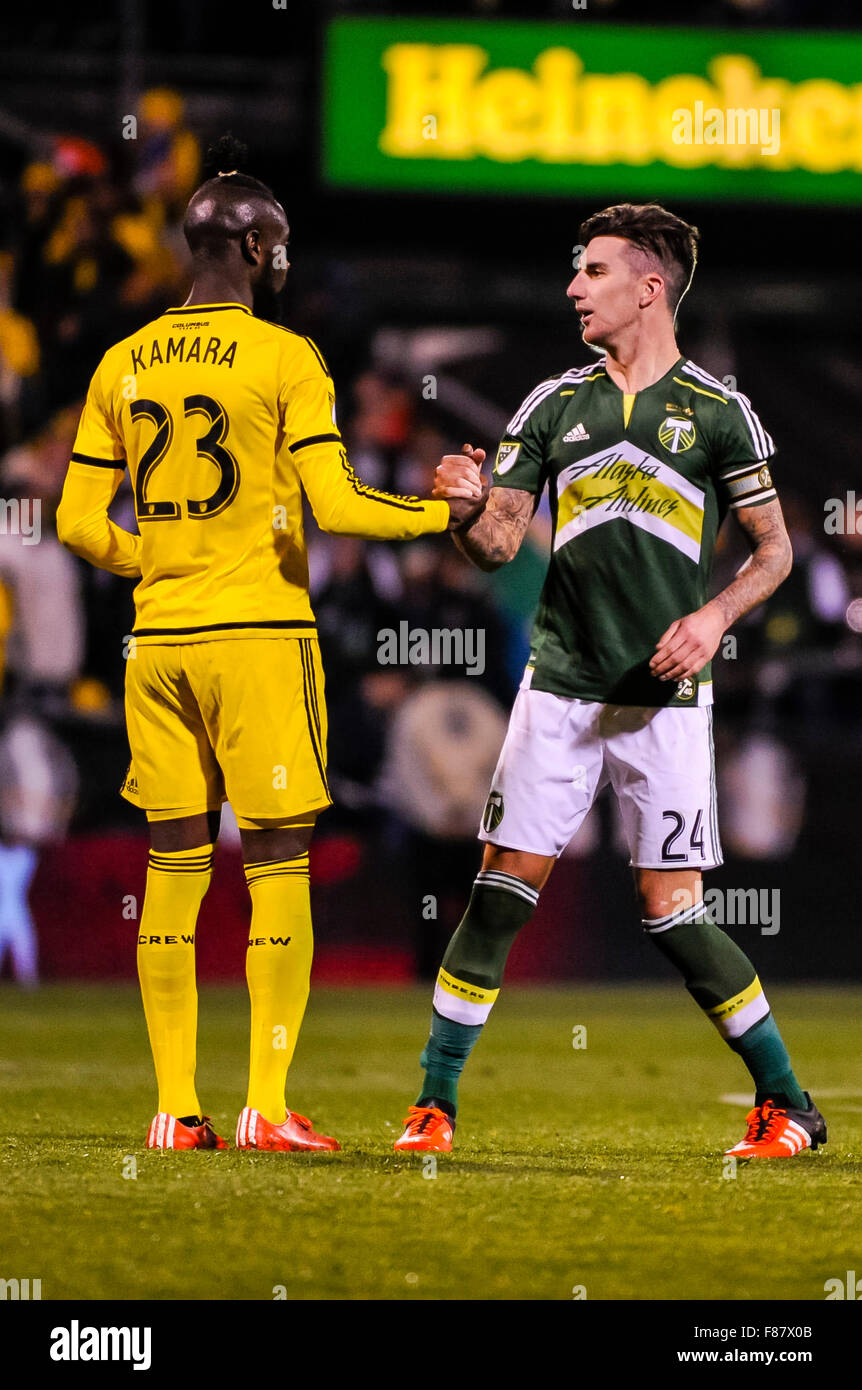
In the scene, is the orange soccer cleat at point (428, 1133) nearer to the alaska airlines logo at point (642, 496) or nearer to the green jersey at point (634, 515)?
the green jersey at point (634, 515)

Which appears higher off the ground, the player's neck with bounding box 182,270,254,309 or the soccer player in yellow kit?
the player's neck with bounding box 182,270,254,309

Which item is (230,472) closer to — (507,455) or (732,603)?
(507,455)

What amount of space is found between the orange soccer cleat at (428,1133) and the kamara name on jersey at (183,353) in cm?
183

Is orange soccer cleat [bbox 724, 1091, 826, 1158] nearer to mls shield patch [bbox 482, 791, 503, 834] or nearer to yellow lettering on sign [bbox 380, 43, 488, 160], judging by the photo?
mls shield patch [bbox 482, 791, 503, 834]

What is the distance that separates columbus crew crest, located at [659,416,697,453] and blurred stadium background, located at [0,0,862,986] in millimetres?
4822

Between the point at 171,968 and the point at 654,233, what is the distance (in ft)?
7.03

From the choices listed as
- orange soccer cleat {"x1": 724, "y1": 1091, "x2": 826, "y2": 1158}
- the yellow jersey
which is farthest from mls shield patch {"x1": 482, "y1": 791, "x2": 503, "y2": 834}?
orange soccer cleat {"x1": 724, "y1": 1091, "x2": 826, "y2": 1158}

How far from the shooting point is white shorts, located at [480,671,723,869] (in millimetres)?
5156

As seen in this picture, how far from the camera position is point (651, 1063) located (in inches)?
310

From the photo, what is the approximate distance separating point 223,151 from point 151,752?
4.87ft

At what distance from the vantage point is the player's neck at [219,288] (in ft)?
17.0

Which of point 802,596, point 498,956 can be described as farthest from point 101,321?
point 498,956

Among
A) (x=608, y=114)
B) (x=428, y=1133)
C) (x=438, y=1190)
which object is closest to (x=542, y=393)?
(x=428, y=1133)
